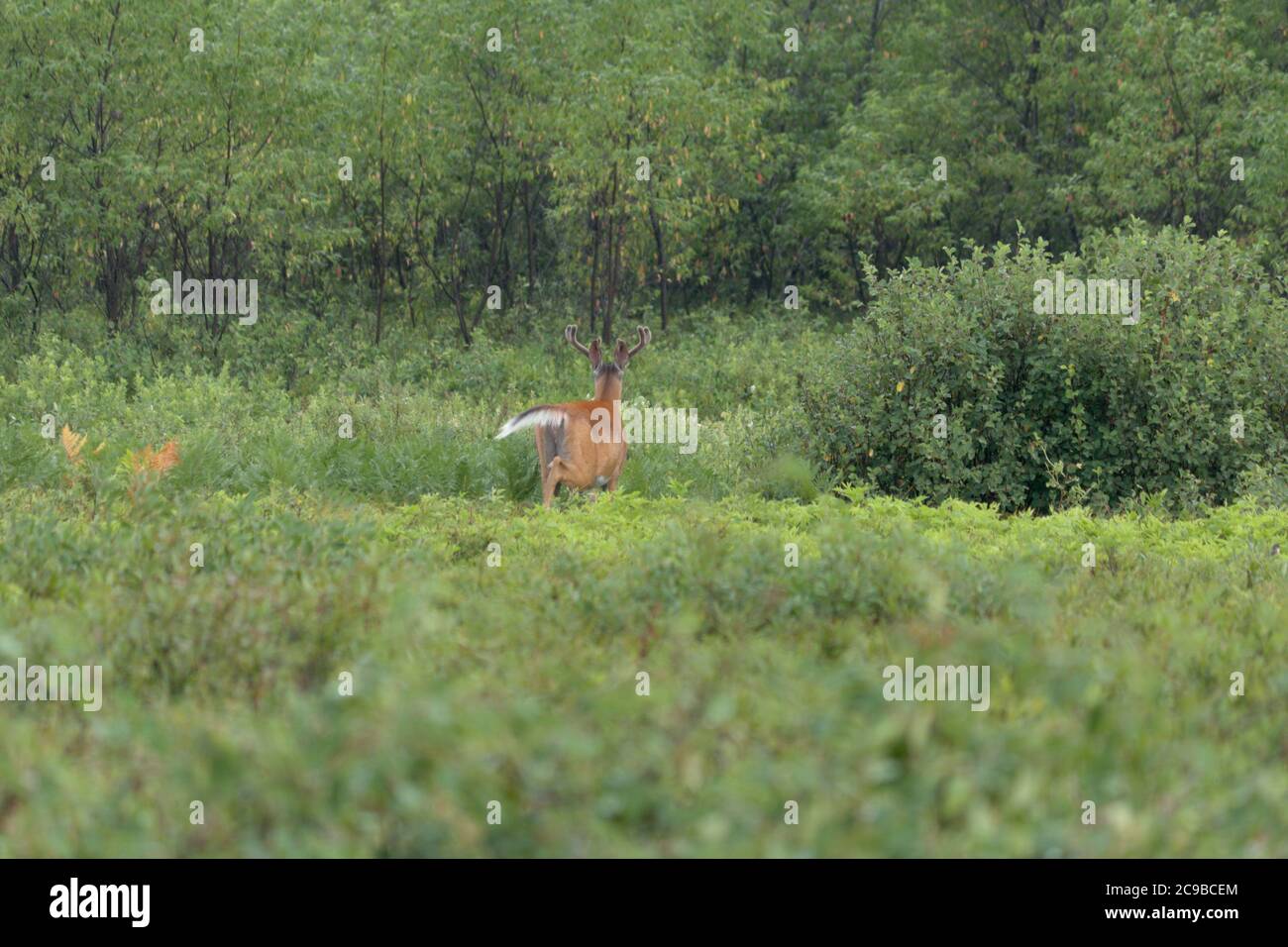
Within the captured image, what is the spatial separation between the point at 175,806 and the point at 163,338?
72.0ft

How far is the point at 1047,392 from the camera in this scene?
1277 centimetres

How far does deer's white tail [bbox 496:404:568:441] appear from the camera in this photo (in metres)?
11.0

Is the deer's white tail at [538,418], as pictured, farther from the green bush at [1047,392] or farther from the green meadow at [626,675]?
the green bush at [1047,392]

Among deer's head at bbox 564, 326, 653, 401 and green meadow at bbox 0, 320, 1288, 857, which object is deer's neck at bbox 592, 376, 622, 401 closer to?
deer's head at bbox 564, 326, 653, 401

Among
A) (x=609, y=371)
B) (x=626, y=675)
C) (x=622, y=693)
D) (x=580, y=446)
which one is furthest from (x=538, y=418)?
(x=622, y=693)

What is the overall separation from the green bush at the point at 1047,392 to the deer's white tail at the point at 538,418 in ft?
8.11

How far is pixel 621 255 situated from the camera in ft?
97.9

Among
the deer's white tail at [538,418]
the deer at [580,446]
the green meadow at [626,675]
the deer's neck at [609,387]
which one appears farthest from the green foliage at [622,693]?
the deer's neck at [609,387]

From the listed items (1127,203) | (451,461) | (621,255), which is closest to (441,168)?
(621,255)

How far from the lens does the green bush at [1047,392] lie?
12.4m

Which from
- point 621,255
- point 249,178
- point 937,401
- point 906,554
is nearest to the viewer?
point 906,554

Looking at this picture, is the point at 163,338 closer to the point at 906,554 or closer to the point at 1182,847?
the point at 906,554

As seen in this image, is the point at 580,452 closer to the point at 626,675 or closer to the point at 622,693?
the point at 626,675

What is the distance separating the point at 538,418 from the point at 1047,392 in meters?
4.41
